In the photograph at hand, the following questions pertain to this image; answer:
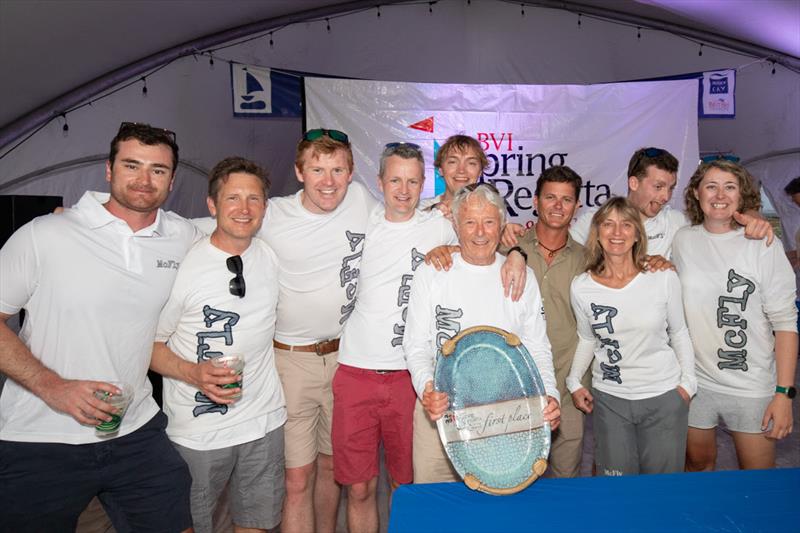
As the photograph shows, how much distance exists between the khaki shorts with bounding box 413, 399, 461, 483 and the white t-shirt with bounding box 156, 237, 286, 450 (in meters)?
0.66

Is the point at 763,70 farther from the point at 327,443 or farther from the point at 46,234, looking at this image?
the point at 46,234

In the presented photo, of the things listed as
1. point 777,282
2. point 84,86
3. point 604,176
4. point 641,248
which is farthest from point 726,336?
point 84,86

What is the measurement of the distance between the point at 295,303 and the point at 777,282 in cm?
211

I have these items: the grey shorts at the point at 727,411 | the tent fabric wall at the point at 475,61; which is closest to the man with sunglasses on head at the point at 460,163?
the grey shorts at the point at 727,411

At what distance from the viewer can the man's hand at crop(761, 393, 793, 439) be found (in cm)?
249

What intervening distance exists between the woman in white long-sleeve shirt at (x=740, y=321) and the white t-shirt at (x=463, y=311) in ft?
2.68

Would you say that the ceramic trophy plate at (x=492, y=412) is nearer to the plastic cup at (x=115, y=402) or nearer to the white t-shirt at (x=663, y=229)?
the plastic cup at (x=115, y=402)

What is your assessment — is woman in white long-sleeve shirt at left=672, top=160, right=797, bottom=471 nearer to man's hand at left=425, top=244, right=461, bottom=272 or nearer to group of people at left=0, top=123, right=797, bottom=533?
group of people at left=0, top=123, right=797, bottom=533

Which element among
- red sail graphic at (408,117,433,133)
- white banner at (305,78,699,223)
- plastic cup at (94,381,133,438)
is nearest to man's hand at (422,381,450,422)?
plastic cup at (94,381,133,438)

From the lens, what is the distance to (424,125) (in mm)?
5766

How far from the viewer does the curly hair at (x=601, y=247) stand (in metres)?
2.49

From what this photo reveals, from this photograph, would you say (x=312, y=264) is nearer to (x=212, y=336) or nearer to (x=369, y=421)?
(x=212, y=336)

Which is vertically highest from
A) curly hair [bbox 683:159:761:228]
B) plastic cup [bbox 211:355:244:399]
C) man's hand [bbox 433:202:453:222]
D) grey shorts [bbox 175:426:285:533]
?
curly hair [bbox 683:159:761:228]

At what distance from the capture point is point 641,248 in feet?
8.21
